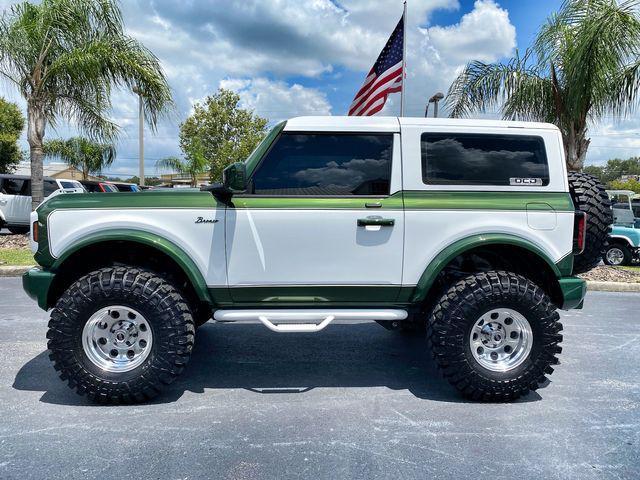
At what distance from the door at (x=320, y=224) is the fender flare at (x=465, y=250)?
0.21 meters

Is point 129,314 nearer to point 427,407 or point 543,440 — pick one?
point 427,407

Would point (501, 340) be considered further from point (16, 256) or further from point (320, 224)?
point (16, 256)

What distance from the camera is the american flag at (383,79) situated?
9.08 metres

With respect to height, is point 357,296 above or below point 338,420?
above

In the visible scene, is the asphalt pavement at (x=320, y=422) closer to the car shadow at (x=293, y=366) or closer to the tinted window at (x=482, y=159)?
the car shadow at (x=293, y=366)

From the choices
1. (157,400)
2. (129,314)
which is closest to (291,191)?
(129,314)

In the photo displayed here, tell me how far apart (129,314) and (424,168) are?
7.98 ft

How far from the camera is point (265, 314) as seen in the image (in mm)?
3646

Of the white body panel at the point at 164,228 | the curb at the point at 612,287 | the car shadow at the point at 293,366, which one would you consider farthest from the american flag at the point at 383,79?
the white body panel at the point at 164,228

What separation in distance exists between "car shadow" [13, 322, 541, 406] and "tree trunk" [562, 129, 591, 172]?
6751 millimetres

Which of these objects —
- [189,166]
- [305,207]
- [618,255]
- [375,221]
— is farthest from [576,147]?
[189,166]

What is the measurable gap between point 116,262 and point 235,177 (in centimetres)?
115

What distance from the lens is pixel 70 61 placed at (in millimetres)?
10383

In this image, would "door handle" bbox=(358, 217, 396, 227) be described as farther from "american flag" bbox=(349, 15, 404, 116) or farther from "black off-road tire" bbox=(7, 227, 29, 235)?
"black off-road tire" bbox=(7, 227, 29, 235)
